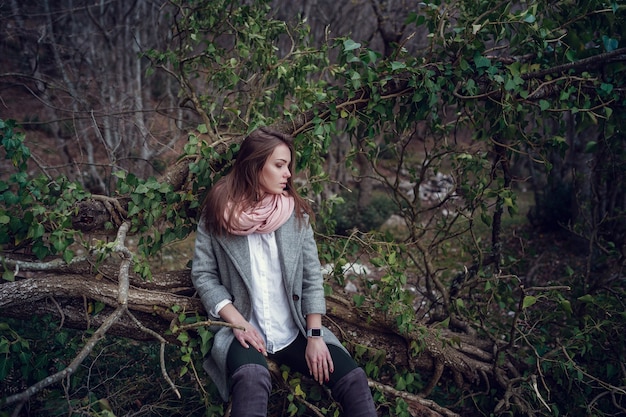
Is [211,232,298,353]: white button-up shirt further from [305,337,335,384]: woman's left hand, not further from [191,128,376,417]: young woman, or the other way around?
[305,337,335,384]: woman's left hand

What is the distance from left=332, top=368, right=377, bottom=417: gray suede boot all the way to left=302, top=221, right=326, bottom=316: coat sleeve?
1.12ft

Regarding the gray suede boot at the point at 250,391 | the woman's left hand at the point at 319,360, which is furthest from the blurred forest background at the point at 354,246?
the gray suede boot at the point at 250,391

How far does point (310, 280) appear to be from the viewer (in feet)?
8.12

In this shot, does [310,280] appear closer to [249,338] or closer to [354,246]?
[249,338]

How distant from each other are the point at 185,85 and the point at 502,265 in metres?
2.58

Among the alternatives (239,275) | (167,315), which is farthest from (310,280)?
(167,315)

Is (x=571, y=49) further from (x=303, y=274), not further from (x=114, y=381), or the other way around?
(x=114, y=381)

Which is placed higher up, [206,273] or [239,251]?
[239,251]

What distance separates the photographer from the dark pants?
Answer: 219cm

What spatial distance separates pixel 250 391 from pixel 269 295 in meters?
0.48

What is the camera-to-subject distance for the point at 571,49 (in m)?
2.70

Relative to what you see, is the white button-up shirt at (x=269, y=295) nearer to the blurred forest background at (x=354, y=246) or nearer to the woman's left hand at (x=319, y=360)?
the woman's left hand at (x=319, y=360)

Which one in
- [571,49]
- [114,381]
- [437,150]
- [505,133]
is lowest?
[114,381]

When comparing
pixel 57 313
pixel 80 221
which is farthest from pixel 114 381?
pixel 80 221
